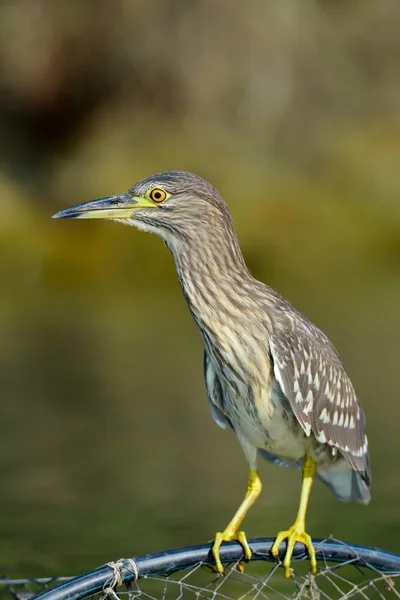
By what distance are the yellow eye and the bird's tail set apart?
115cm

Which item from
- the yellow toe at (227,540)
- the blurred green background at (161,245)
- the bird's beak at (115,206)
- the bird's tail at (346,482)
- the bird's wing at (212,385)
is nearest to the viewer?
the yellow toe at (227,540)

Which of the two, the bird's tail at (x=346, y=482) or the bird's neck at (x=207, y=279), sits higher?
the bird's neck at (x=207, y=279)

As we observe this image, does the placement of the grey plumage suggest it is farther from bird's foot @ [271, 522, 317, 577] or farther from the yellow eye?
bird's foot @ [271, 522, 317, 577]

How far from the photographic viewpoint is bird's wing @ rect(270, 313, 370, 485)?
10.7 feet

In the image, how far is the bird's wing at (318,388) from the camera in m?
3.26

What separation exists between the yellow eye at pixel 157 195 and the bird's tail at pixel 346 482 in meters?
1.15

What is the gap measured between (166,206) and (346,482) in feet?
4.09

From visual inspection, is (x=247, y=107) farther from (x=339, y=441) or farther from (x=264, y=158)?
(x=339, y=441)

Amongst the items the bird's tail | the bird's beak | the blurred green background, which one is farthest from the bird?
the blurred green background

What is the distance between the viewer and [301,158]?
52.3ft

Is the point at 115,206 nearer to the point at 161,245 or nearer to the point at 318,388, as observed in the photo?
the point at 318,388

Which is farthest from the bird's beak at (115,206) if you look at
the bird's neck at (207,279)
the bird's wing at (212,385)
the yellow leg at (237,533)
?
the yellow leg at (237,533)

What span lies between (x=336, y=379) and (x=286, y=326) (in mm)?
419

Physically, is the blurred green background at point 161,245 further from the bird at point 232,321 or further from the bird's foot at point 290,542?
the bird's foot at point 290,542
